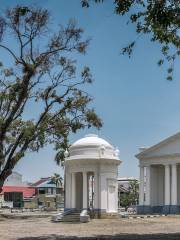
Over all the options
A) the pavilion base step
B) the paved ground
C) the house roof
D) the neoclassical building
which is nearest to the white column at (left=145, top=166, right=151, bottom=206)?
the neoclassical building

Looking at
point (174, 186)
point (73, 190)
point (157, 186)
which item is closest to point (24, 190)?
point (157, 186)

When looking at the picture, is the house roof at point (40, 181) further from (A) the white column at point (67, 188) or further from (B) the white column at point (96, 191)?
(B) the white column at point (96, 191)

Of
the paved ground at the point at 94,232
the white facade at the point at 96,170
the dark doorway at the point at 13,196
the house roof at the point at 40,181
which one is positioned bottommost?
the dark doorway at the point at 13,196

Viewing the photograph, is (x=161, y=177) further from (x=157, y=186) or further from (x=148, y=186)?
(x=148, y=186)

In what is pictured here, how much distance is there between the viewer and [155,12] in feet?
58.3

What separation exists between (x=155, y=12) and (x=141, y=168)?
5143cm

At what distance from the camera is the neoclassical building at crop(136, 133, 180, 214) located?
63406 millimetres

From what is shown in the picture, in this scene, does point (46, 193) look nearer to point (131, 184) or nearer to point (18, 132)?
point (131, 184)

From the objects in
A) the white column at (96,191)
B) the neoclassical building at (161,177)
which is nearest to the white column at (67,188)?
the white column at (96,191)

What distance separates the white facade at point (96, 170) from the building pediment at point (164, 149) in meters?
16.5

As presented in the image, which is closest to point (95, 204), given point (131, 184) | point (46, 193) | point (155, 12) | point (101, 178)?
point (101, 178)

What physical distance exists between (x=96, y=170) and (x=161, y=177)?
81.4ft

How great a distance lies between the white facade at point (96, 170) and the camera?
4669 cm

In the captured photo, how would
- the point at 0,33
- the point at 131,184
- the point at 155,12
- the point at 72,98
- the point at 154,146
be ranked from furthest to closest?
the point at 131,184 → the point at 154,146 → the point at 72,98 → the point at 0,33 → the point at 155,12
